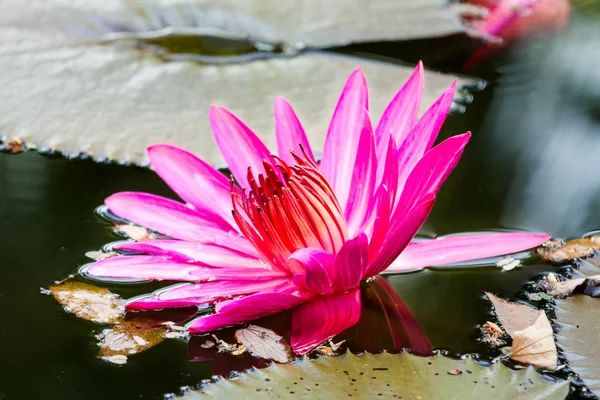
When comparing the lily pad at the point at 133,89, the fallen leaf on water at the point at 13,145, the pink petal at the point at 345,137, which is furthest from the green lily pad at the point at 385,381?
the fallen leaf on water at the point at 13,145

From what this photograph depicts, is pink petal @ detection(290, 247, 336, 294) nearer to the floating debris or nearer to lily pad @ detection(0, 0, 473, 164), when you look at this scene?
the floating debris

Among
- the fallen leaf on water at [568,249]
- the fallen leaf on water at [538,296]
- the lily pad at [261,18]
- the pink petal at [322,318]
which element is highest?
the lily pad at [261,18]

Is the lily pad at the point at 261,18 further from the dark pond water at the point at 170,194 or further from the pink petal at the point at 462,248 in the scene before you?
the pink petal at the point at 462,248

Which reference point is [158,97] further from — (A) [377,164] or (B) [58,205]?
(A) [377,164]

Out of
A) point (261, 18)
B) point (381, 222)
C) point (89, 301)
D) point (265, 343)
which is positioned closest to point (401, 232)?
point (381, 222)

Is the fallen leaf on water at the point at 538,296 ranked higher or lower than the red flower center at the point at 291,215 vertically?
lower
